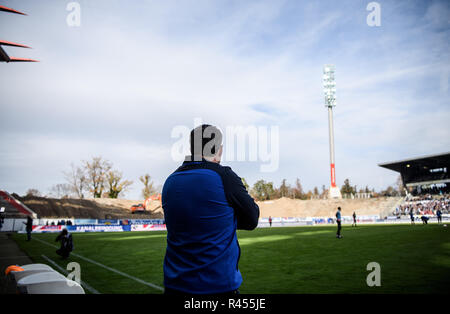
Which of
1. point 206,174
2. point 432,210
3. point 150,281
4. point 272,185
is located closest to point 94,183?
point 272,185

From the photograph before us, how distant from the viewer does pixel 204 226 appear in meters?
1.87

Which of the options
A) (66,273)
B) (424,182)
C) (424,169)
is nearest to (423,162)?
(424,169)

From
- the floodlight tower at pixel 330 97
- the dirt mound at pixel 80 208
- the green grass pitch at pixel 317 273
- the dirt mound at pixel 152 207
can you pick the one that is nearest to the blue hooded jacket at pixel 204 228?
the green grass pitch at pixel 317 273

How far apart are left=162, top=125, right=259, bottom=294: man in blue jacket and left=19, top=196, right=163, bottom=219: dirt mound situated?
226 ft

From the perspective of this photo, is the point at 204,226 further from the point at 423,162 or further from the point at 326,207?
the point at 423,162

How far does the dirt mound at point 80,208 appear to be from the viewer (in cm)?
6188

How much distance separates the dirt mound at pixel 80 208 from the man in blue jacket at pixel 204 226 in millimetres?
68835

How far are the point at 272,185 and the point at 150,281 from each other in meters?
122

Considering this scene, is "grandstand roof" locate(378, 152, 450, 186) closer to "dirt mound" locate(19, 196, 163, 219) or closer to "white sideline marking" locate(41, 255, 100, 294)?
"dirt mound" locate(19, 196, 163, 219)

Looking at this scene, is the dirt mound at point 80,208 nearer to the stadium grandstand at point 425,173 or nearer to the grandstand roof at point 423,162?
the grandstand roof at point 423,162

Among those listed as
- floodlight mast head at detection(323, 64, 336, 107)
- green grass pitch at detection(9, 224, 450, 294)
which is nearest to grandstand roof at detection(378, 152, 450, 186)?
floodlight mast head at detection(323, 64, 336, 107)

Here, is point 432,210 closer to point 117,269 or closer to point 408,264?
point 408,264

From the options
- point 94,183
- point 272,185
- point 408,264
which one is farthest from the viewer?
point 272,185
